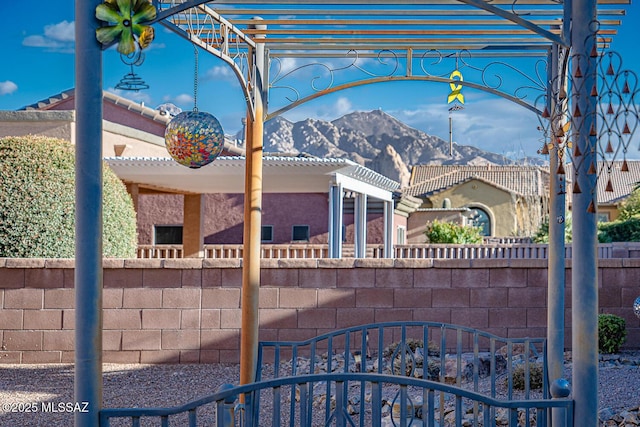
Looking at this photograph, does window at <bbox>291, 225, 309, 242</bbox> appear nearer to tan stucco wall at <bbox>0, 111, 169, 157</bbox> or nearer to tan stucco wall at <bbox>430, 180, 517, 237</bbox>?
tan stucco wall at <bbox>0, 111, 169, 157</bbox>

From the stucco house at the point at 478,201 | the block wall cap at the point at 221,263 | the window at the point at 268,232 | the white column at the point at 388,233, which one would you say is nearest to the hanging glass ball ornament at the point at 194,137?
the block wall cap at the point at 221,263

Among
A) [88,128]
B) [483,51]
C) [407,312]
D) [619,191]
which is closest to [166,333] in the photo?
[407,312]

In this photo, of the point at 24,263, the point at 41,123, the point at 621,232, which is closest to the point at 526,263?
the point at 24,263

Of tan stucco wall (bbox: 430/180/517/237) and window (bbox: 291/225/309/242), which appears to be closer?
window (bbox: 291/225/309/242)

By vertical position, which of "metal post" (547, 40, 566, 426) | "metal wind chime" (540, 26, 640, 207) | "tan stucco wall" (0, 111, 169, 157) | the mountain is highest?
the mountain

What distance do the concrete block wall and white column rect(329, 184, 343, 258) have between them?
372 centimetres

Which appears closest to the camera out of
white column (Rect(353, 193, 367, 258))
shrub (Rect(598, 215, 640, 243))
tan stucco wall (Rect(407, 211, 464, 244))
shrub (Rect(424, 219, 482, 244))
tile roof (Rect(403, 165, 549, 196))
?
white column (Rect(353, 193, 367, 258))

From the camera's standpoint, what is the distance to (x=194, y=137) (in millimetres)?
5785

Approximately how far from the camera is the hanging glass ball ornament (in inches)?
229

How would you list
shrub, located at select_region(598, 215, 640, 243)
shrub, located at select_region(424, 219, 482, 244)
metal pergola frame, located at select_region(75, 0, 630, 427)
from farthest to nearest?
shrub, located at select_region(424, 219, 482, 244) < shrub, located at select_region(598, 215, 640, 243) < metal pergola frame, located at select_region(75, 0, 630, 427)

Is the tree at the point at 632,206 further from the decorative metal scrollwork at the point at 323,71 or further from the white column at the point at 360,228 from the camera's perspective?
the decorative metal scrollwork at the point at 323,71

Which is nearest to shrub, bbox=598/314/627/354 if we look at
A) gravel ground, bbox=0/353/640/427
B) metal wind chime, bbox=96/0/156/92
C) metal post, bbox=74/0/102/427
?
gravel ground, bbox=0/353/640/427

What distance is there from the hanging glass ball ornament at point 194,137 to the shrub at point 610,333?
5127mm

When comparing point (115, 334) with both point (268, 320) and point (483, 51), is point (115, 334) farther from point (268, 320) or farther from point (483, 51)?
point (483, 51)
